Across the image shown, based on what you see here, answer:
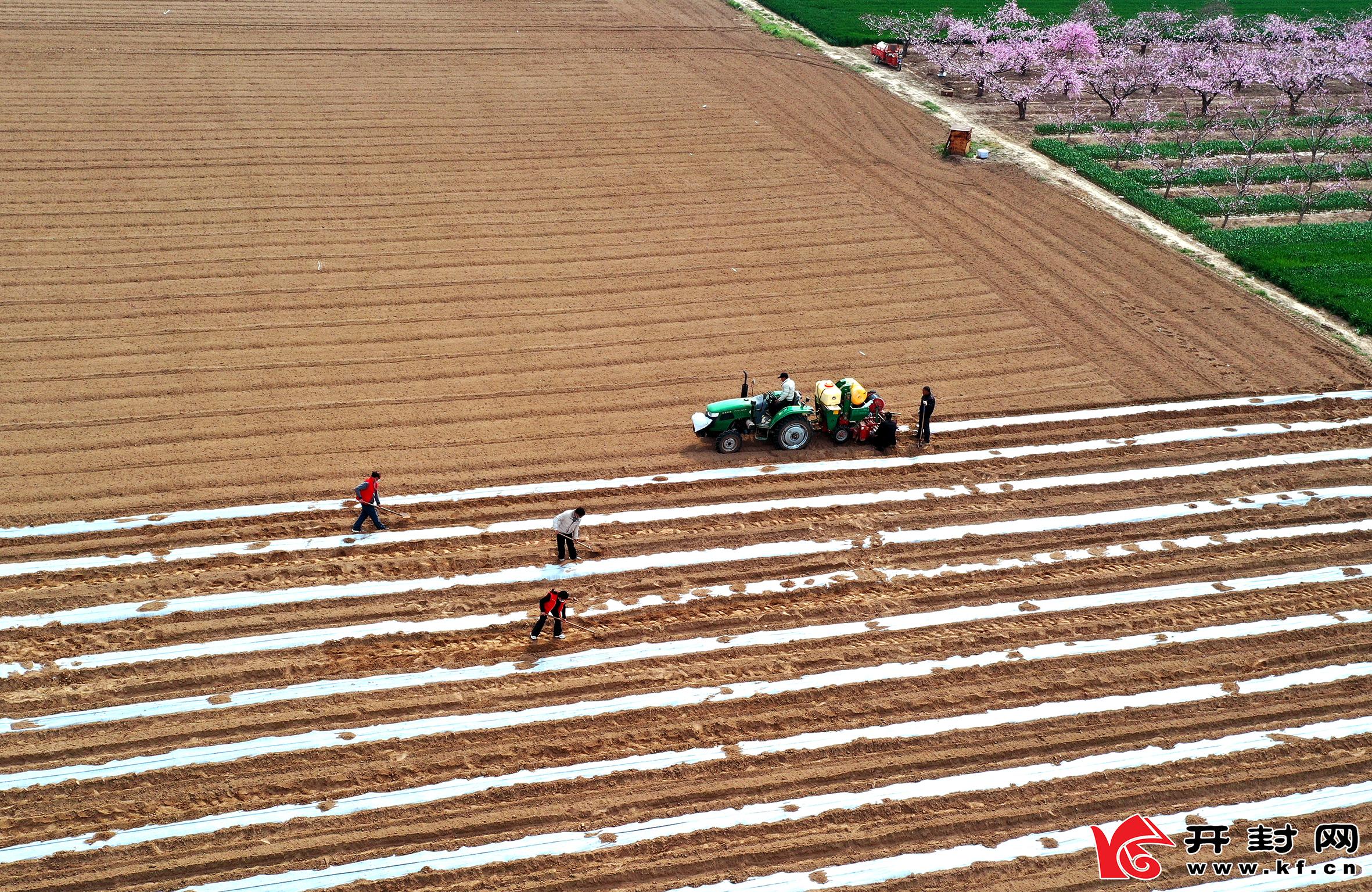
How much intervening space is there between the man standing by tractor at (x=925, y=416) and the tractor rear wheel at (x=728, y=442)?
278cm

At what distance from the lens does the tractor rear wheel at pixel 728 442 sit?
15.9m

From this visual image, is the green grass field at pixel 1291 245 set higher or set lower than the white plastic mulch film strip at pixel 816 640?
higher

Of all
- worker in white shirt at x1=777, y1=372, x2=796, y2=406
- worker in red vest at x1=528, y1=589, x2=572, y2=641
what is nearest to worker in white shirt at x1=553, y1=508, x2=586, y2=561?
worker in red vest at x1=528, y1=589, x2=572, y2=641

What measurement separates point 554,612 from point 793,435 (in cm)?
533

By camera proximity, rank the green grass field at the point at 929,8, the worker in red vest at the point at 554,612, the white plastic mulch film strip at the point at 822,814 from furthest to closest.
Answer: the green grass field at the point at 929,8
the worker in red vest at the point at 554,612
the white plastic mulch film strip at the point at 822,814

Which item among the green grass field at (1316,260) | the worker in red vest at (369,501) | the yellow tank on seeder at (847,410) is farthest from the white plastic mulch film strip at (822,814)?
the green grass field at (1316,260)

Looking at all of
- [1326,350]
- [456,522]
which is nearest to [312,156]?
[456,522]

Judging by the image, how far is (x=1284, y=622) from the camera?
13305 millimetres

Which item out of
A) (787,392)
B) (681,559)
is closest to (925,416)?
(787,392)

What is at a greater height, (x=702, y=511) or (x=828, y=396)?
(x=828, y=396)

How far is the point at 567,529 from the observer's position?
521 inches

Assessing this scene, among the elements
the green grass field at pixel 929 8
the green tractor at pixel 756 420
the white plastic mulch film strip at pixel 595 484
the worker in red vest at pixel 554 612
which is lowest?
the worker in red vest at pixel 554 612

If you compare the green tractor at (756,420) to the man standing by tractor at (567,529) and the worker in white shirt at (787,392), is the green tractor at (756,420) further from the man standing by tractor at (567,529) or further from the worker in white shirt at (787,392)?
the man standing by tractor at (567,529)

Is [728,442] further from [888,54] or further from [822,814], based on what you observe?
[888,54]
